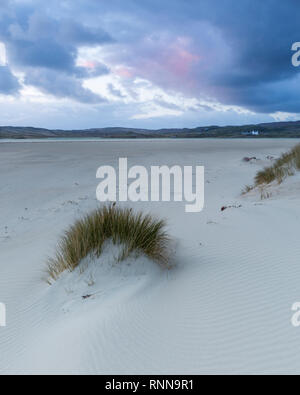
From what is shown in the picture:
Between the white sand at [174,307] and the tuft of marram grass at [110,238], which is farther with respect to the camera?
the tuft of marram grass at [110,238]

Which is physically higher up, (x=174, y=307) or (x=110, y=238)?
(x=110, y=238)

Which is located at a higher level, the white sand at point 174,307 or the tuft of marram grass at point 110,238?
the tuft of marram grass at point 110,238

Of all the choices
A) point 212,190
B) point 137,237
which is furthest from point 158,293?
point 212,190

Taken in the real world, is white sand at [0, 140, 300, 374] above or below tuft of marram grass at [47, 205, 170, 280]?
below

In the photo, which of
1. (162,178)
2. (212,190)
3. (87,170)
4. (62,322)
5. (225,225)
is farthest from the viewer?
(87,170)

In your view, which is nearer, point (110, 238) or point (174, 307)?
point (174, 307)

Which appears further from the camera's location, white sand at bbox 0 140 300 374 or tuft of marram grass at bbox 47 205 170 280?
tuft of marram grass at bbox 47 205 170 280

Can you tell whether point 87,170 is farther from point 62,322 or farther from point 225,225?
point 62,322

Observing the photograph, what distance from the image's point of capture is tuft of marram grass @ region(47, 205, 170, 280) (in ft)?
11.3

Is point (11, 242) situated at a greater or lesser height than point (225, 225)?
lesser

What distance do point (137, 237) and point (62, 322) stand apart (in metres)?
1.38

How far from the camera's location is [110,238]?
11.9ft

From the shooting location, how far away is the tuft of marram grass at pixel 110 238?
3.43 metres
